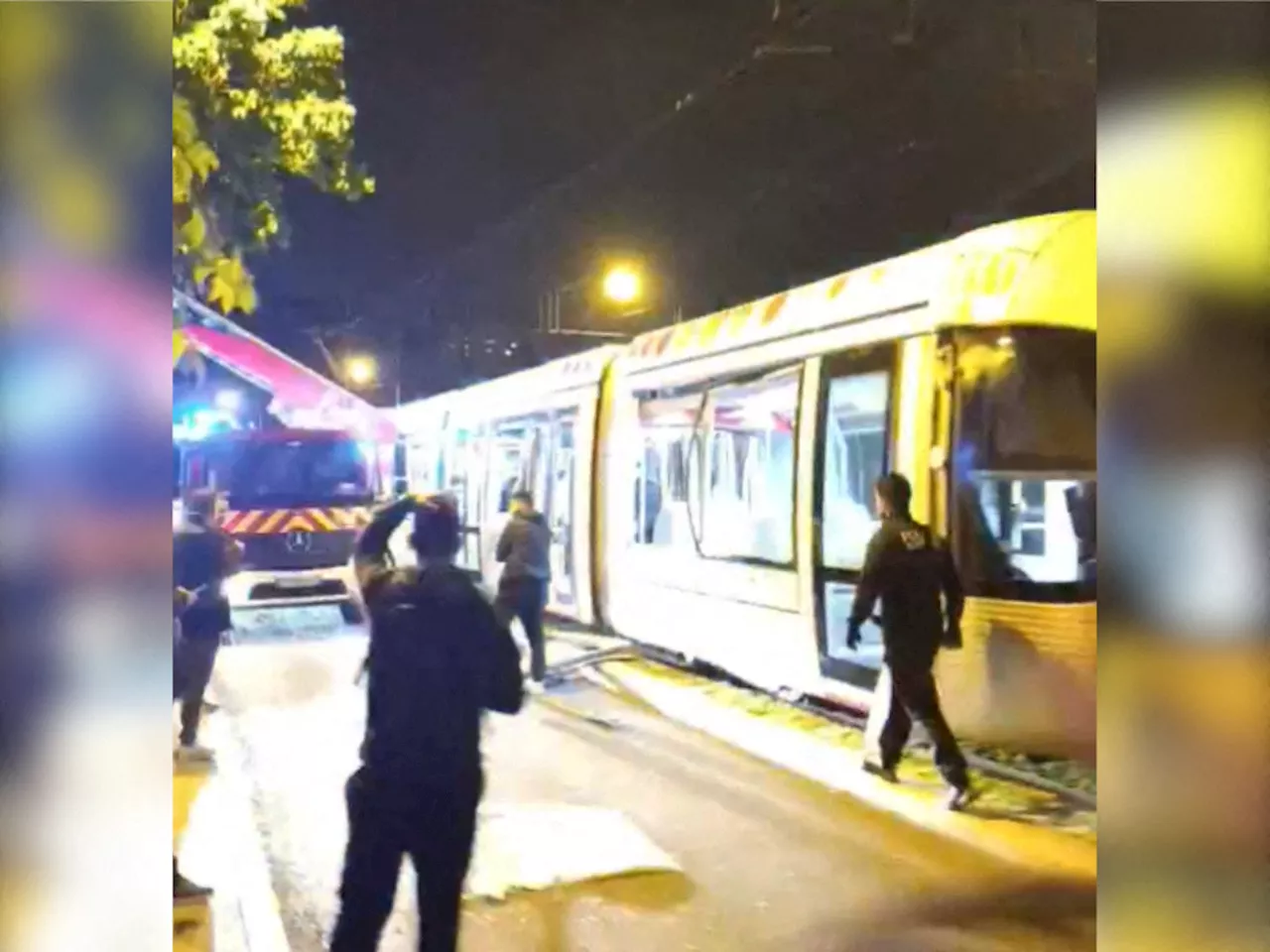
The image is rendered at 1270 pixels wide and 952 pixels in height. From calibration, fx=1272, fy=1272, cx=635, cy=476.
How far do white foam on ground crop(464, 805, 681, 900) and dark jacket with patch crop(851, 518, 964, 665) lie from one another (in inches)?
23.9

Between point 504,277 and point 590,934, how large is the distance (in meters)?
1.21

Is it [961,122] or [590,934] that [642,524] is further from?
[961,122]

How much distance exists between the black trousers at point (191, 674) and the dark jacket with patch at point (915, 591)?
3.96 feet

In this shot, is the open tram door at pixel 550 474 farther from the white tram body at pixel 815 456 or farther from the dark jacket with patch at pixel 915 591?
the dark jacket with patch at pixel 915 591

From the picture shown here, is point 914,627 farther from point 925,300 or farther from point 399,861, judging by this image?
point 399,861

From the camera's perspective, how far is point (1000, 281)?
2430 mm

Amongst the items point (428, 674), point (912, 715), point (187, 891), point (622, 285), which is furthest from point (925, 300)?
point (187, 891)

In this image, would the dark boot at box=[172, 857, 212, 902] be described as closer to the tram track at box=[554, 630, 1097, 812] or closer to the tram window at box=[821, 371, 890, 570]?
the tram track at box=[554, 630, 1097, 812]

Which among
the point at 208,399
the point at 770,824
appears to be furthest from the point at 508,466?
the point at 770,824

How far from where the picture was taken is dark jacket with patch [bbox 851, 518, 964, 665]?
2365 mm

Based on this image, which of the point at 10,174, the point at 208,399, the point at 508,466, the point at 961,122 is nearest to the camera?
the point at 10,174

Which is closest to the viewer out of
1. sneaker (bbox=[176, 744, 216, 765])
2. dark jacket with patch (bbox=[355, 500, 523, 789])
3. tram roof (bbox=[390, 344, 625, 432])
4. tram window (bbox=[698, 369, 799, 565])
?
dark jacket with patch (bbox=[355, 500, 523, 789])

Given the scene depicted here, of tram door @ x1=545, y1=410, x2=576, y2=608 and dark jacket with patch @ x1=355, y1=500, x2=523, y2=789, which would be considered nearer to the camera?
dark jacket with patch @ x1=355, y1=500, x2=523, y2=789

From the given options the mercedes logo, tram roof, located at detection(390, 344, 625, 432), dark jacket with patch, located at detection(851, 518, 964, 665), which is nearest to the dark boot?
the mercedes logo
